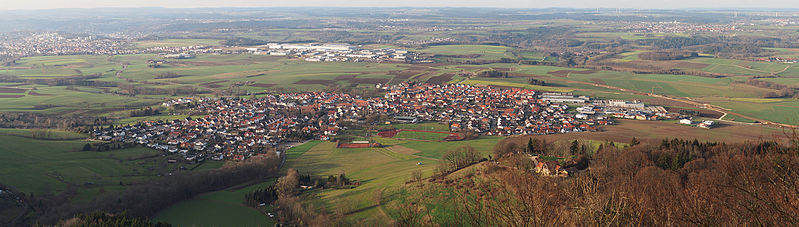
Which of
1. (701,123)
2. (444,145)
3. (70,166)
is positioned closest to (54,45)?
(70,166)

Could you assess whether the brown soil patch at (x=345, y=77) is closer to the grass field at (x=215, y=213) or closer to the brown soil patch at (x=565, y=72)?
the brown soil patch at (x=565, y=72)

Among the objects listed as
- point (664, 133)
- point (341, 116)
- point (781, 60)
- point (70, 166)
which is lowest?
point (70, 166)

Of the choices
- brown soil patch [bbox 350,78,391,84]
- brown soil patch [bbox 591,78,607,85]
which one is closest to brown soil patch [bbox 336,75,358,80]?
brown soil patch [bbox 350,78,391,84]

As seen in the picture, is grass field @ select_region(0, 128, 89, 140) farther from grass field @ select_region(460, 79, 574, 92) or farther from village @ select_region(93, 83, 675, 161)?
grass field @ select_region(460, 79, 574, 92)

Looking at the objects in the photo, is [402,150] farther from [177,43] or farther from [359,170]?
[177,43]

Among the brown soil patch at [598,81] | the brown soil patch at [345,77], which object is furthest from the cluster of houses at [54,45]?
the brown soil patch at [598,81]

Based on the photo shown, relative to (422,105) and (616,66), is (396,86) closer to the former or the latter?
(422,105)
